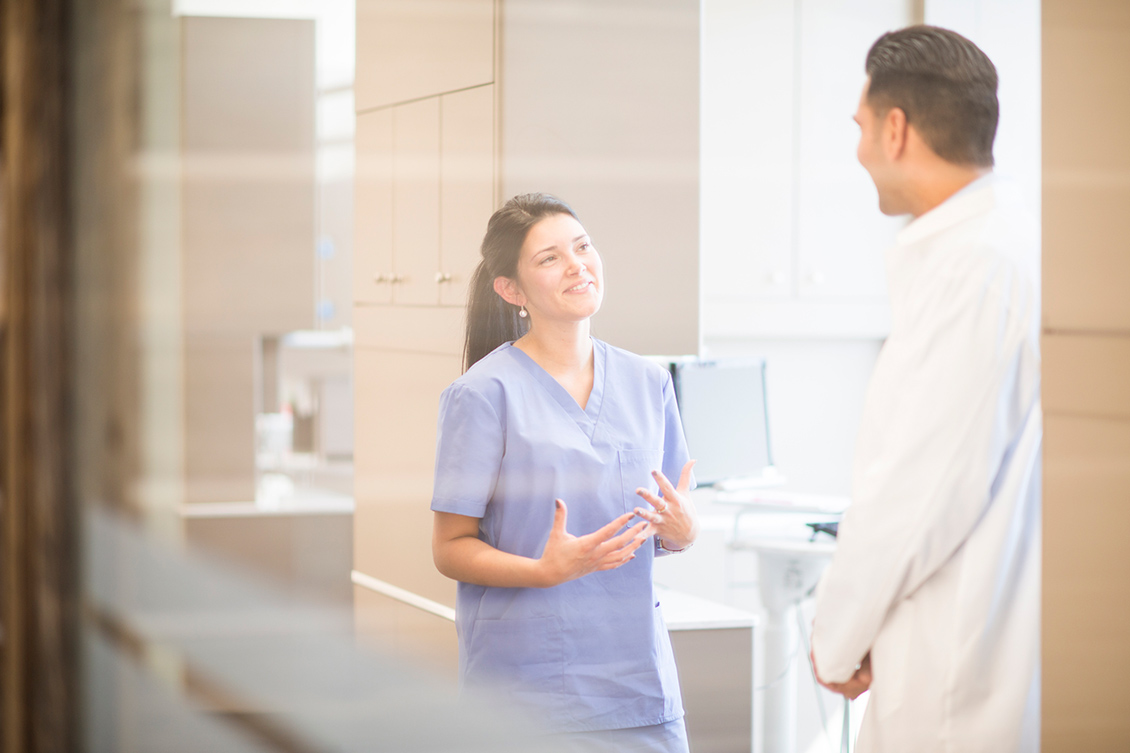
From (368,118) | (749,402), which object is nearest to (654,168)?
(368,118)

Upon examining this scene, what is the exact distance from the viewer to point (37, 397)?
3.97 ft

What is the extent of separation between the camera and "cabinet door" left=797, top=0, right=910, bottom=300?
1.88 m

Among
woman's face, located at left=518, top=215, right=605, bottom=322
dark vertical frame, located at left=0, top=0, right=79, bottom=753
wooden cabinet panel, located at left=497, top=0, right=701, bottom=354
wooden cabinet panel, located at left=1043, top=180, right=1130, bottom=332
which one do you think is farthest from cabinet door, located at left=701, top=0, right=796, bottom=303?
wooden cabinet panel, located at left=1043, top=180, right=1130, bottom=332

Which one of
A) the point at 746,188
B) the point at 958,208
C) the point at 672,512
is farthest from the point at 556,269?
the point at 746,188

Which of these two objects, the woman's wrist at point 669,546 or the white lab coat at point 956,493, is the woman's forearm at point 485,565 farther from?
the white lab coat at point 956,493

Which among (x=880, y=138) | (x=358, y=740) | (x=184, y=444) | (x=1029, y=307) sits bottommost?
(x=358, y=740)

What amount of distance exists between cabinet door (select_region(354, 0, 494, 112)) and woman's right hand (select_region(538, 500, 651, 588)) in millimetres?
500

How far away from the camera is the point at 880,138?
77cm

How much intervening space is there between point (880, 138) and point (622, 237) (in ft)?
1.11

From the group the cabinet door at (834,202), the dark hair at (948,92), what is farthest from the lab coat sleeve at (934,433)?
the cabinet door at (834,202)

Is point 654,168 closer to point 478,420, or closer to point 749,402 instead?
point 478,420

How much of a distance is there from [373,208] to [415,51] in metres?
0.19

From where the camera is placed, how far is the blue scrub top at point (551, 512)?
0.95 m

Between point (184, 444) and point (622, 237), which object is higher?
point (622, 237)
